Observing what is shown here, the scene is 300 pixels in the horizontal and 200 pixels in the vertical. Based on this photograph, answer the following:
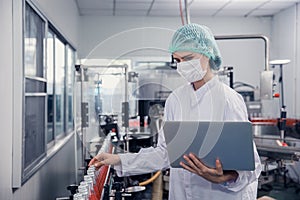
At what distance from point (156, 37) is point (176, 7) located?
1.95ft

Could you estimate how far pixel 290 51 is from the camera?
464 centimetres

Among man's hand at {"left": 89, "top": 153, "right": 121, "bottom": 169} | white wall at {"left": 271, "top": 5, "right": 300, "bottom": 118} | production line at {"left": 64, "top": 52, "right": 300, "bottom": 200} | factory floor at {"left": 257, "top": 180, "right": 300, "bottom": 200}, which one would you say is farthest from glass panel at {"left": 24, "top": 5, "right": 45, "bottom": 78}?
white wall at {"left": 271, "top": 5, "right": 300, "bottom": 118}

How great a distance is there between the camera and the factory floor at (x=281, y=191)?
12.3ft

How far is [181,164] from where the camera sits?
1.22 m

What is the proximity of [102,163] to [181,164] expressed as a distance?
36 cm

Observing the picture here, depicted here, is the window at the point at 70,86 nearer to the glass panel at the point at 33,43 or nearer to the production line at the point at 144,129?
the production line at the point at 144,129

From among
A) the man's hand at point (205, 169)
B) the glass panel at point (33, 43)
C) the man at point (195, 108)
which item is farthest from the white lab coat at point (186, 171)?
the glass panel at point (33, 43)

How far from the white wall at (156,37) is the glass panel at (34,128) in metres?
2.41

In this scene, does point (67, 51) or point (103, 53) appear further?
point (103, 53)

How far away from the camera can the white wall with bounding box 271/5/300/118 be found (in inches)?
176

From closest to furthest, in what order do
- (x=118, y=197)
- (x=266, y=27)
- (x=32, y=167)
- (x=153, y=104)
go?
(x=118, y=197), (x=32, y=167), (x=153, y=104), (x=266, y=27)

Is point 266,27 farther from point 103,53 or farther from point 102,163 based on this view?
point 102,163

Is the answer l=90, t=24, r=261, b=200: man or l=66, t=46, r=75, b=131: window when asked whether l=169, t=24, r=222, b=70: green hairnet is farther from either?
l=66, t=46, r=75, b=131: window

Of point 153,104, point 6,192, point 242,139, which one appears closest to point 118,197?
point 242,139
